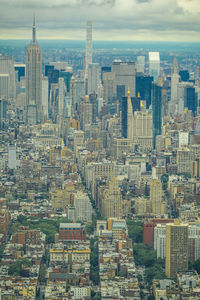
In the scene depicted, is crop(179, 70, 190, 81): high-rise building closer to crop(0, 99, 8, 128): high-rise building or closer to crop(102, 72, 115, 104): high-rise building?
crop(102, 72, 115, 104): high-rise building

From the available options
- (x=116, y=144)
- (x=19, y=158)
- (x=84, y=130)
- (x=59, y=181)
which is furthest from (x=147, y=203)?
(x=84, y=130)

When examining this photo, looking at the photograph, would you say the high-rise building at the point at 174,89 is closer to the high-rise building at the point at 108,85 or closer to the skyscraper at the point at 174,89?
the skyscraper at the point at 174,89

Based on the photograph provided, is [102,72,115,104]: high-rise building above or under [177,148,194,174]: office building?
above

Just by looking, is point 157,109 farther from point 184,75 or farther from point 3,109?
point 184,75

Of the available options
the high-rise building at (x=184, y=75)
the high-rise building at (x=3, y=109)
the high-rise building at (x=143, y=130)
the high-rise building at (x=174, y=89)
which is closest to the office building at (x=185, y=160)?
the high-rise building at (x=143, y=130)

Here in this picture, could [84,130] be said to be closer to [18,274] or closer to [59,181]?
[59,181]

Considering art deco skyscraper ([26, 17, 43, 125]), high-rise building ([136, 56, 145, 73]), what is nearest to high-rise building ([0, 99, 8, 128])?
art deco skyscraper ([26, 17, 43, 125])

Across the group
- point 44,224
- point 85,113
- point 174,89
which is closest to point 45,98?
point 85,113
